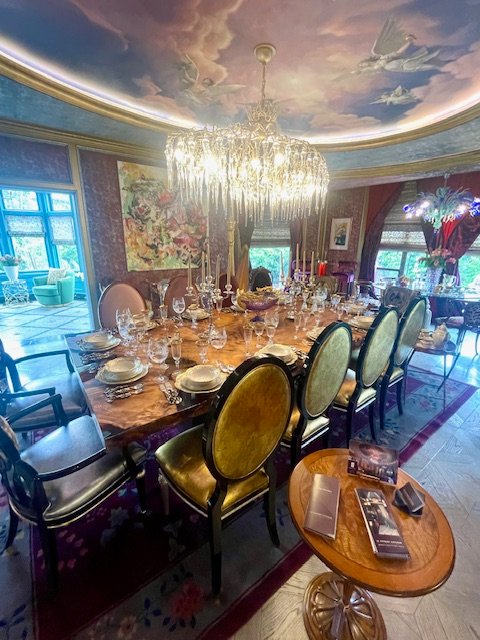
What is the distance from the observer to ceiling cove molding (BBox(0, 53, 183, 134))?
7.09ft

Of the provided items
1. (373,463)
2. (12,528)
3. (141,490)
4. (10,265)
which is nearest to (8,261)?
(10,265)

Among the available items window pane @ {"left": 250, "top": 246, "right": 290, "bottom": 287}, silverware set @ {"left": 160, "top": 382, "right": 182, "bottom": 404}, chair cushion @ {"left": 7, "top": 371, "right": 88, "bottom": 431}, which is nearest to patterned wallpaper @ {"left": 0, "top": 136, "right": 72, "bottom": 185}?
chair cushion @ {"left": 7, "top": 371, "right": 88, "bottom": 431}

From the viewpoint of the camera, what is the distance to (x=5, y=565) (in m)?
1.43

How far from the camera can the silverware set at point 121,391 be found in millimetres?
1377

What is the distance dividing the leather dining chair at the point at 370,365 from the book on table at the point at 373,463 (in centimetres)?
71

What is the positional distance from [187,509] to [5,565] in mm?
910

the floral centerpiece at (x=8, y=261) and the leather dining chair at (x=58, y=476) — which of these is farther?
the floral centerpiece at (x=8, y=261)

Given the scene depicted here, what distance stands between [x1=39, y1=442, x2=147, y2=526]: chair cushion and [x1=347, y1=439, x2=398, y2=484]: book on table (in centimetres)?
107

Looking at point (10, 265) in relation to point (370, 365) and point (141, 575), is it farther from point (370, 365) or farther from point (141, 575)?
point (370, 365)

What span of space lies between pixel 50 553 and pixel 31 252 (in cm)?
892

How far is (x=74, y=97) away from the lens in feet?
8.50

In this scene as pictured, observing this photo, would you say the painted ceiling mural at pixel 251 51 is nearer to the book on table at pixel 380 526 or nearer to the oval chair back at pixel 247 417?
the oval chair back at pixel 247 417

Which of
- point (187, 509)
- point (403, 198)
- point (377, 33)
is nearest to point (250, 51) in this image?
point (377, 33)

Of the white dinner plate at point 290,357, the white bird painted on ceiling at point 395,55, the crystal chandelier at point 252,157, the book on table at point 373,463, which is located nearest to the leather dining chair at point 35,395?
the white dinner plate at point 290,357
